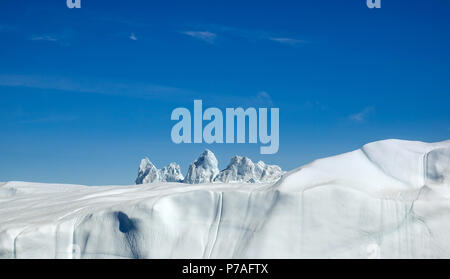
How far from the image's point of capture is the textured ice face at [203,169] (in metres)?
137

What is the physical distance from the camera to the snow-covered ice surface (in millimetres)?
11500

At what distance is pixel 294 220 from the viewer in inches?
465

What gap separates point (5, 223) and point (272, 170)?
124431mm

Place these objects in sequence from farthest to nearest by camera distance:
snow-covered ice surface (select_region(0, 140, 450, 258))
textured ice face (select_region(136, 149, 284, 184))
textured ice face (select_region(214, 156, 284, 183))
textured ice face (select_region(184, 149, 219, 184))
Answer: textured ice face (select_region(184, 149, 219, 184)) < textured ice face (select_region(136, 149, 284, 184)) < textured ice face (select_region(214, 156, 284, 183)) < snow-covered ice surface (select_region(0, 140, 450, 258))

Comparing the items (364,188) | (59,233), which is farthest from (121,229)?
(364,188)

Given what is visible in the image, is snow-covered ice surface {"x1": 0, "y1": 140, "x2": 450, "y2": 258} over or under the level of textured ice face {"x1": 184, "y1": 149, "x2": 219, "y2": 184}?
under

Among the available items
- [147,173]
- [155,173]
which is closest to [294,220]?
[155,173]

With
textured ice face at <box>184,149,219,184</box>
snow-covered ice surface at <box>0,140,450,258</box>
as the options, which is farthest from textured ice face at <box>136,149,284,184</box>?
snow-covered ice surface at <box>0,140,450,258</box>

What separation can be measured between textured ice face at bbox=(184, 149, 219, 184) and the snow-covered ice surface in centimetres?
12318

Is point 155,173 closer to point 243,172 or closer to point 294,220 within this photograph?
point 243,172

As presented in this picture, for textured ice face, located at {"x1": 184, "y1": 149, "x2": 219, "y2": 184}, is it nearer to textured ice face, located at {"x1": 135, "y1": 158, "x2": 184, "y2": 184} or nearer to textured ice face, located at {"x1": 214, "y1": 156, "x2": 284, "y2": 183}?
textured ice face, located at {"x1": 214, "y1": 156, "x2": 284, "y2": 183}

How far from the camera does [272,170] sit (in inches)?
5374

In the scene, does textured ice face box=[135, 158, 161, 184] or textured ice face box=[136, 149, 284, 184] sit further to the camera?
textured ice face box=[135, 158, 161, 184]
